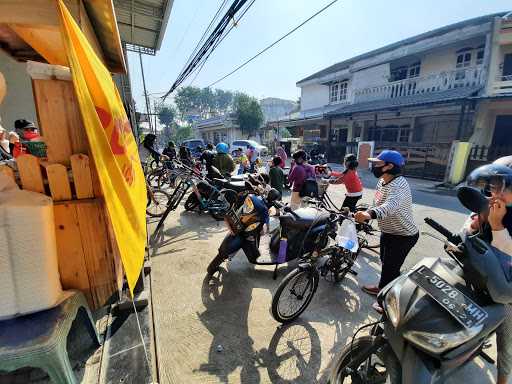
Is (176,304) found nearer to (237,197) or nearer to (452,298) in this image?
(237,197)

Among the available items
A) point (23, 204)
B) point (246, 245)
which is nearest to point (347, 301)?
point (246, 245)

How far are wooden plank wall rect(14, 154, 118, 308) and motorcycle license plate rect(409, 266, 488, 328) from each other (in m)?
2.10

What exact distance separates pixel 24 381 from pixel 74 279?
2.03ft

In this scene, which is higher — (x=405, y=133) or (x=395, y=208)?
(x=405, y=133)

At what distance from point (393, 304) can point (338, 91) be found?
19.4 meters

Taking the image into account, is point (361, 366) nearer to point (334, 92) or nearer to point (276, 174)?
point (276, 174)

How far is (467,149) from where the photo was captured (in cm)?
946

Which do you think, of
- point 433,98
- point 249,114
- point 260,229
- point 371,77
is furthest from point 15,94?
point 249,114

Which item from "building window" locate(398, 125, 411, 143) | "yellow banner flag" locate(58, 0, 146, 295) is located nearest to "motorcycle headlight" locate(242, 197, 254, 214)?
"yellow banner flag" locate(58, 0, 146, 295)

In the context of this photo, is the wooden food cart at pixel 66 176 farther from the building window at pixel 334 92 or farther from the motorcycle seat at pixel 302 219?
the building window at pixel 334 92

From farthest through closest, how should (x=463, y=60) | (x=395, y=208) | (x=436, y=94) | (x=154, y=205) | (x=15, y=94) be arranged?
(x=463, y=60)
(x=436, y=94)
(x=154, y=205)
(x=15, y=94)
(x=395, y=208)

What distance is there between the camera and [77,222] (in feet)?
5.31

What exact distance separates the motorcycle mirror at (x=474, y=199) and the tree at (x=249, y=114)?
24.8 metres

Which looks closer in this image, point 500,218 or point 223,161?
A: point 500,218
